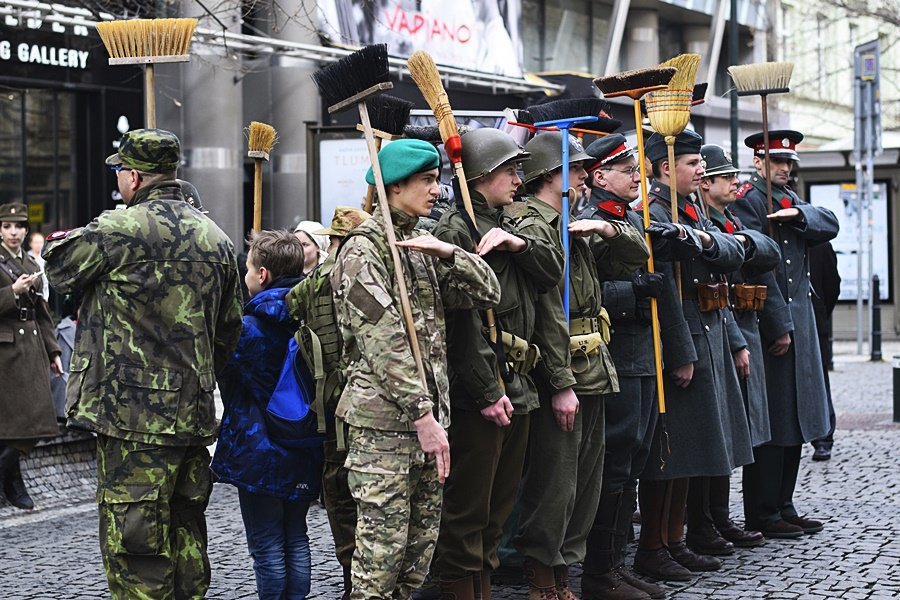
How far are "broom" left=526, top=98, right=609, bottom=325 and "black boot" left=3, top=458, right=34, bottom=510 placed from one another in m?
4.50

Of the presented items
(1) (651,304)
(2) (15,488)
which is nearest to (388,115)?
(1) (651,304)

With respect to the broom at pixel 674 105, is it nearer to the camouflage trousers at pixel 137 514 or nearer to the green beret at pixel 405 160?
the green beret at pixel 405 160

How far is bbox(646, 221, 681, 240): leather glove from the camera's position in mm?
6883

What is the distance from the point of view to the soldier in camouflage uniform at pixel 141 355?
5297 mm

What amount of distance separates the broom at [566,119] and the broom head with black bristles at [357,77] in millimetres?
1157

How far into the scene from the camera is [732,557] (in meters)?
7.72

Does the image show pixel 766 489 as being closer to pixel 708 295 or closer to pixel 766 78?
pixel 708 295

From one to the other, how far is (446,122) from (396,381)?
116 cm

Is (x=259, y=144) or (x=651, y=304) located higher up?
(x=259, y=144)

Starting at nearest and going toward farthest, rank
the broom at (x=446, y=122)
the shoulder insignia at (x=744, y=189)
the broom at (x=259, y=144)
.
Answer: the broom at (x=446, y=122), the broom at (x=259, y=144), the shoulder insignia at (x=744, y=189)

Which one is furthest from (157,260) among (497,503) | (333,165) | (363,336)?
(333,165)

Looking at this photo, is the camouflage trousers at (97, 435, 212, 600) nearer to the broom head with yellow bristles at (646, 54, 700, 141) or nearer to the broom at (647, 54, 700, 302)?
the broom at (647, 54, 700, 302)

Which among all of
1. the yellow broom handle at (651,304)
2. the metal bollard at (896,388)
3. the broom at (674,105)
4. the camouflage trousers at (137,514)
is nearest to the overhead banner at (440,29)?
the metal bollard at (896,388)

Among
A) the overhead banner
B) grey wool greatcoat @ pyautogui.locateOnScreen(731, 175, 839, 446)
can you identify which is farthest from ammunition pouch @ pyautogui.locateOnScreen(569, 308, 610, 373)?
the overhead banner
